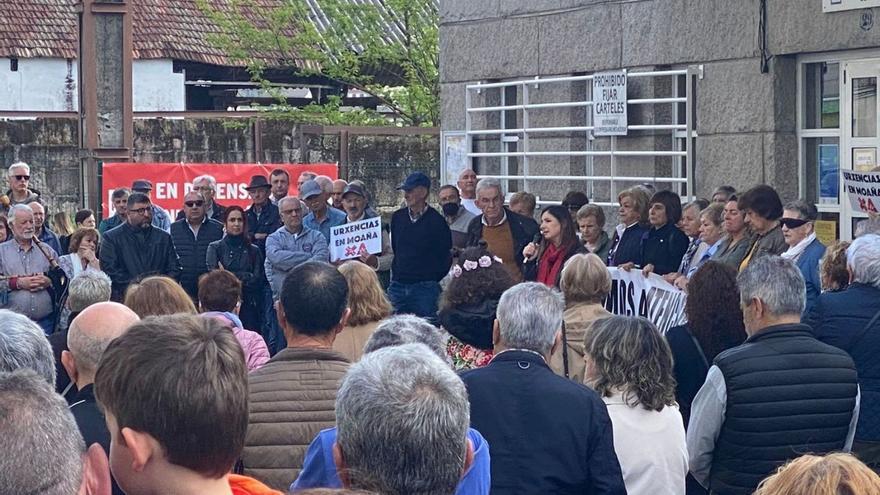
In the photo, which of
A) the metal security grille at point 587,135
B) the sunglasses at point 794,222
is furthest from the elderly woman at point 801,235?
the metal security grille at point 587,135

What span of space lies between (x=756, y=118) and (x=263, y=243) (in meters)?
4.96

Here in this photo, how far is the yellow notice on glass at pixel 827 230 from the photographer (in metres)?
12.4

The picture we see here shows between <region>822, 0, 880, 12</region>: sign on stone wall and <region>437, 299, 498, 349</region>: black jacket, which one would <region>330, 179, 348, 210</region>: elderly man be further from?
<region>437, 299, 498, 349</region>: black jacket

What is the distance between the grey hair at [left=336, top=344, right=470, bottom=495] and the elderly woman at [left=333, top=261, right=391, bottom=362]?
3.64 metres

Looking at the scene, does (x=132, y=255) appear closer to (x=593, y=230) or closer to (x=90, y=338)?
(x=593, y=230)

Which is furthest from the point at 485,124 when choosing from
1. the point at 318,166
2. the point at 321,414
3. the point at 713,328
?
the point at 321,414

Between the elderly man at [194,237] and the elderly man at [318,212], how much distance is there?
0.91 m

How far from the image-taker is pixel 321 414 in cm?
518

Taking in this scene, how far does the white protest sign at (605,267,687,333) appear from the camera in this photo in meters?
10.2

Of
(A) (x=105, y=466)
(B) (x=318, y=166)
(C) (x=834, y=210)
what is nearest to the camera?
(A) (x=105, y=466)

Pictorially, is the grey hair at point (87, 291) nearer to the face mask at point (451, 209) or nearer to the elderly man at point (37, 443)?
the elderly man at point (37, 443)

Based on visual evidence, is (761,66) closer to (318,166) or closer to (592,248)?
(592,248)

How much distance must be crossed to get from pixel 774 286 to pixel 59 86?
3477cm

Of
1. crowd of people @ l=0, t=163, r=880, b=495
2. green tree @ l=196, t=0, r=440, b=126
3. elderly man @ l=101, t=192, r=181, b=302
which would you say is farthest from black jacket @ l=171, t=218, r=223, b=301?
green tree @ l=196, t=0, r=440, b=126
